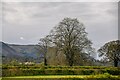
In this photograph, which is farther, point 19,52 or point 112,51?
point 19,52

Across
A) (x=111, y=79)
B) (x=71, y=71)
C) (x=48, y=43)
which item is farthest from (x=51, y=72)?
(x=48, y=43)

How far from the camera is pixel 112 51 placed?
37.3 m

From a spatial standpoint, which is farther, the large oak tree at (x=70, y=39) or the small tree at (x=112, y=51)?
the small tree at (x=112, y=51)

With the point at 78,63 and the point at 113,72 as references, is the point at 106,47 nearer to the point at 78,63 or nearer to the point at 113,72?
the point at 78,63

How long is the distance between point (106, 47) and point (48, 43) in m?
8.60

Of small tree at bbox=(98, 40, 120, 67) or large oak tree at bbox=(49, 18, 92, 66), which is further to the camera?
small tree at bbox=(98, 40, 120, 67)

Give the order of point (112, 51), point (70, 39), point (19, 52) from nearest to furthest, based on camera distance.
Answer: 1. point (70, 39)
2. point (112, 51)
3. point (19, 52)

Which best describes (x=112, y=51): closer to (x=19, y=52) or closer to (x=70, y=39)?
(x=70, y=39)

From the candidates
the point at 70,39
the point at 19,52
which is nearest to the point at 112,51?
the point at 70,39

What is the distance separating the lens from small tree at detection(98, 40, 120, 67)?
36781 mm

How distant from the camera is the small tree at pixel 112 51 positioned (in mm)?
36781

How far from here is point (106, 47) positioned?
125 ft

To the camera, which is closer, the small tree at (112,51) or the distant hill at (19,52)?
the distant hill at (19,52)

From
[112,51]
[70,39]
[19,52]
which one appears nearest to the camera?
[70,39]
